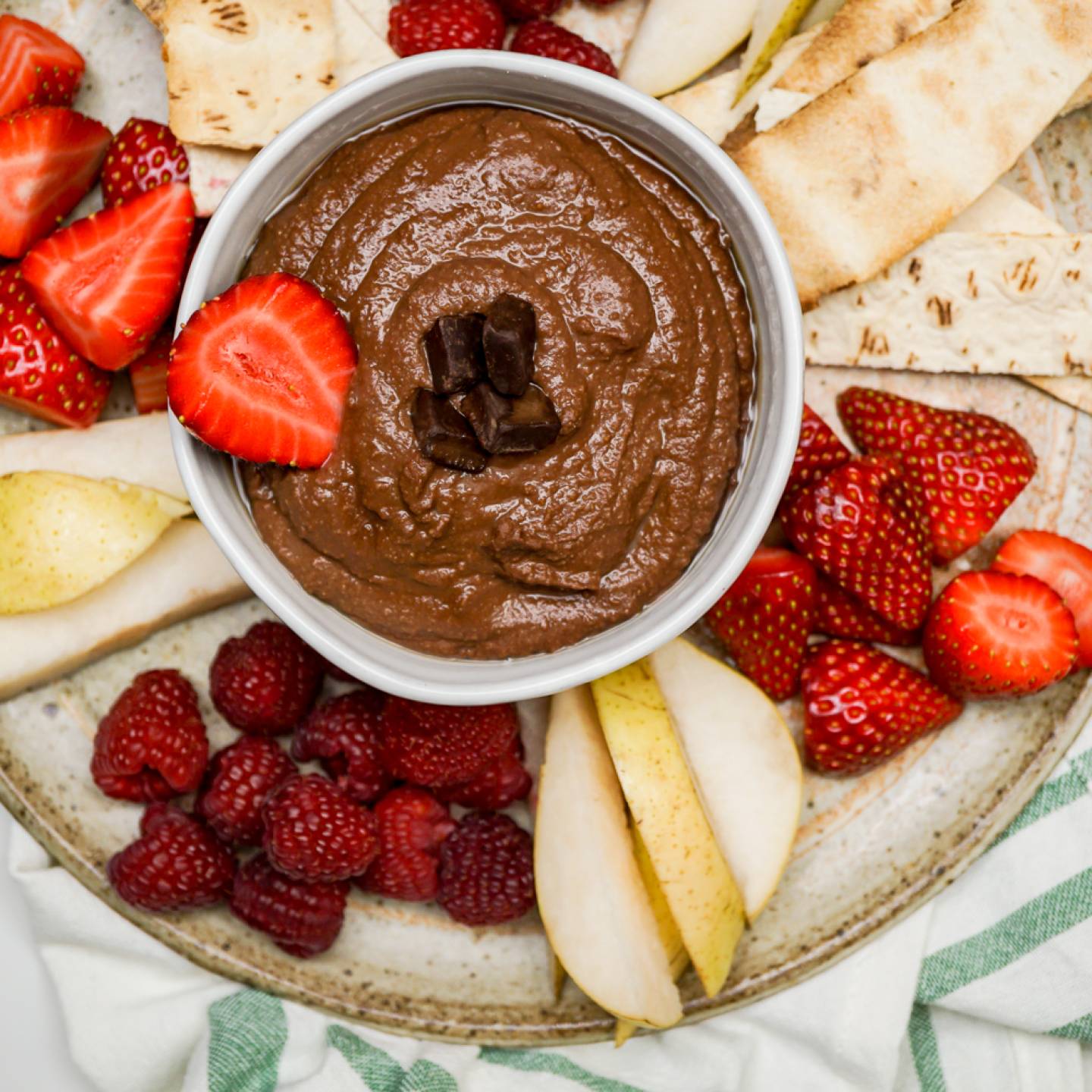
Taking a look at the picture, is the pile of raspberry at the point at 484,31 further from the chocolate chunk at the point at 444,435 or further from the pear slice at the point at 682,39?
the chocolate chunk at the point at 444,435

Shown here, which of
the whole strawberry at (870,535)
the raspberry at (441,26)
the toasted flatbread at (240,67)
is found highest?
the raspberry at (441,26)

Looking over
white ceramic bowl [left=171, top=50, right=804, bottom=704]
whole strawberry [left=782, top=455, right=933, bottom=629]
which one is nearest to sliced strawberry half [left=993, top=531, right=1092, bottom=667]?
whole strawberry [left=782, top=455, right=933, bottom=629]

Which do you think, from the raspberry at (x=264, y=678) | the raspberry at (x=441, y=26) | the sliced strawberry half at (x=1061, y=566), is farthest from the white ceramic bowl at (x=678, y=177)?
the sliced strawberry half at (x=1061, y=566)

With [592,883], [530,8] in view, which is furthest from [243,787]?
[530,8]

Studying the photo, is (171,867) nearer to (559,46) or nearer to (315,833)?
(315,833)

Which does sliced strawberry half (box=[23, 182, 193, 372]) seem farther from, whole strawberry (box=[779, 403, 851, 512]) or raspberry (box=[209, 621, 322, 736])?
whole strawberry (box=[779, 403, 851, 512])

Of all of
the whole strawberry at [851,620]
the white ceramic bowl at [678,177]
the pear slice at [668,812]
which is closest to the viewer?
the white ceramic bowl at [678,177]
